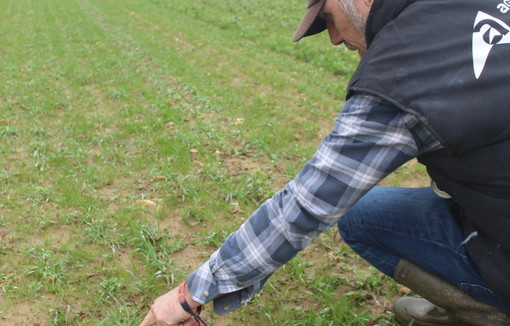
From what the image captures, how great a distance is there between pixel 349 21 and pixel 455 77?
0.43 m

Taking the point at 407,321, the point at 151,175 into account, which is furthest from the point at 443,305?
the point at 151,175

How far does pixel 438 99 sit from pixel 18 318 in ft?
6.93

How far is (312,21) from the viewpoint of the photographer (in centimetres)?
162

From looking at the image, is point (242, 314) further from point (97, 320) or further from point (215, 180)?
point (215, 180)

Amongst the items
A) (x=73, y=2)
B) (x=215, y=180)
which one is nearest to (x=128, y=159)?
(x=215, y=180)

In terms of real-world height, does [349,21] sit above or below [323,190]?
above

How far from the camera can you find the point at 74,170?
3.65 metres

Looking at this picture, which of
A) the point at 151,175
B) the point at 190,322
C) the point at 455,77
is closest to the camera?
the point at 455,77

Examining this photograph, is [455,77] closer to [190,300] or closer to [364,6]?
[364,6]

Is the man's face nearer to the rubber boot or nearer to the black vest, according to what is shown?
the black vest

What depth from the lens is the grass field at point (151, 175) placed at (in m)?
2.38

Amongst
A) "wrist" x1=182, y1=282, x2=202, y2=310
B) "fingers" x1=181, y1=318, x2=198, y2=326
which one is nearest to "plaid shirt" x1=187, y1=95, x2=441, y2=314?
"wrist" x1=182, y1=282, x2=202, y2=310

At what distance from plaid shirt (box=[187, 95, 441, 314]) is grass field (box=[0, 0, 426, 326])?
0.78 m

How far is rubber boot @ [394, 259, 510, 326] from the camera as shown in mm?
1888
